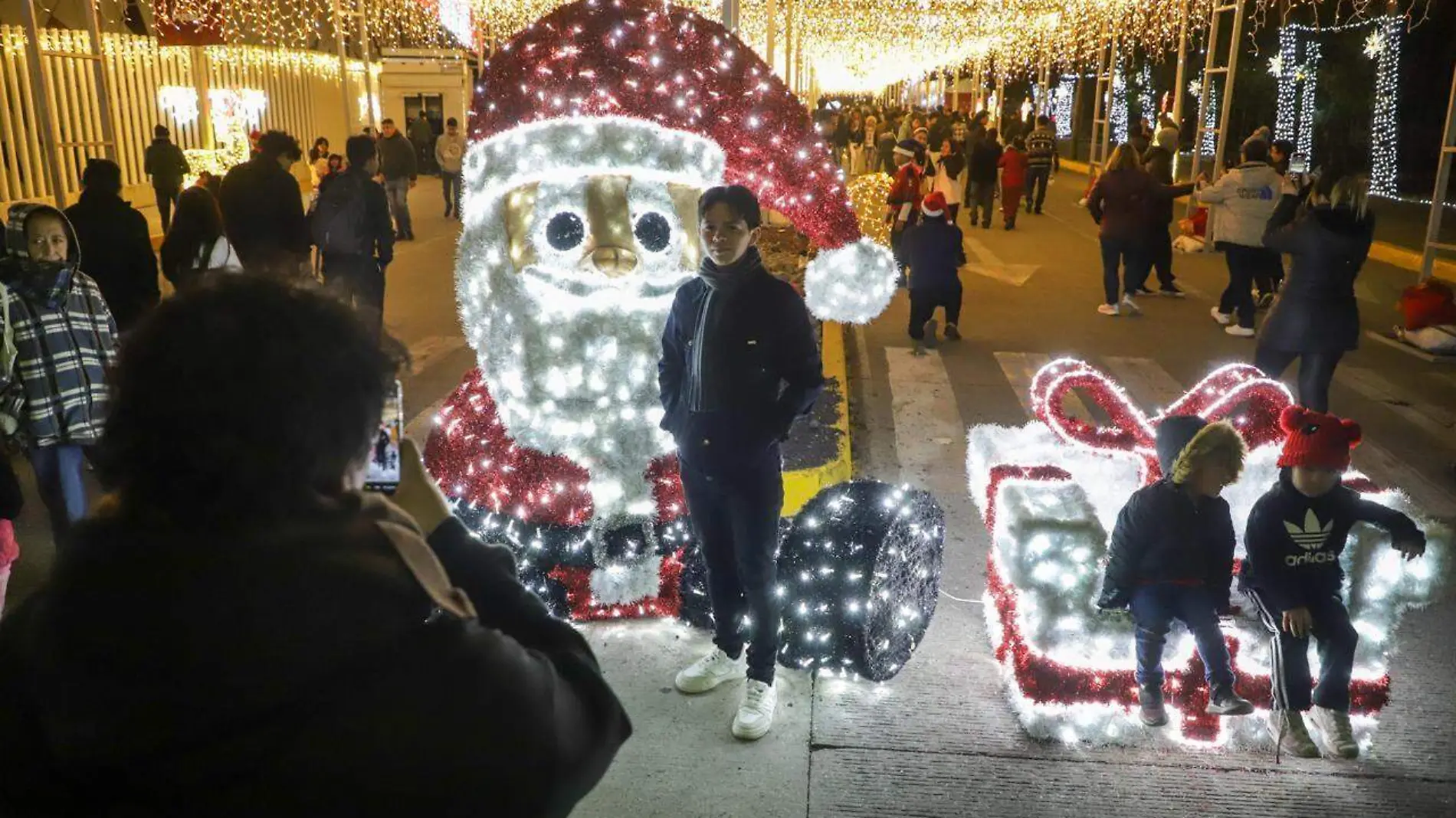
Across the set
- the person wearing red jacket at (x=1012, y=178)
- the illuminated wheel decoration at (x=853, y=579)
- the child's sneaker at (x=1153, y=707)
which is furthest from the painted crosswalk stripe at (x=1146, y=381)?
the person wearing red jacket at (x=1012, y=178)

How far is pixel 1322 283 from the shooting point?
6.20 meters

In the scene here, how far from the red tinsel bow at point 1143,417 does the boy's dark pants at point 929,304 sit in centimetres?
541

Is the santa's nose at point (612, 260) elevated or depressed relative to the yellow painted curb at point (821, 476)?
elevated

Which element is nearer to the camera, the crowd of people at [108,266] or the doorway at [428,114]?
the crowd of people at [108,266]

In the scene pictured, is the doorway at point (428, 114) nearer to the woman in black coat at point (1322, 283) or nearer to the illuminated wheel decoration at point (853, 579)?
the woman in black coat at point (1322, 283)

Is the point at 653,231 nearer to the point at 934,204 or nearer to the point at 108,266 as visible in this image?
the point at 108,266

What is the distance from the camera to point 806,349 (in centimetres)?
337

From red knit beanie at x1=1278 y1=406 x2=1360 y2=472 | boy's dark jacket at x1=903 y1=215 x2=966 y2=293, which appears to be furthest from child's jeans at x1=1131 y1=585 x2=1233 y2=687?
boy's dark jacket at x1=903 y1=215 x2=966 y2=293

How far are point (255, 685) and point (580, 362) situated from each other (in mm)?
2764

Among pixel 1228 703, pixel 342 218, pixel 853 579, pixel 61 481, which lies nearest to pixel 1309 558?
pixel 1228 703

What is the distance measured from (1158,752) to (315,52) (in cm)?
2651

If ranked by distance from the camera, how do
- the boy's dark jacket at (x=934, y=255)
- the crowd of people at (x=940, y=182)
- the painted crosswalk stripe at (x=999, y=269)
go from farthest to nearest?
the painted crosswalk stripe at (x=999, y=269) → the crowd of people at (x=940, y=182) → the boy's dark jacket at (x=934, y=255)

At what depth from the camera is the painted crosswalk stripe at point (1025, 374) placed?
791 cm

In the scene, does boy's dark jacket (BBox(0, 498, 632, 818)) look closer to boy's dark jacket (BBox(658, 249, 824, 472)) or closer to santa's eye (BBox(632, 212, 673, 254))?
boy's dark jacket (BBox(658, 249, 824, 472))
